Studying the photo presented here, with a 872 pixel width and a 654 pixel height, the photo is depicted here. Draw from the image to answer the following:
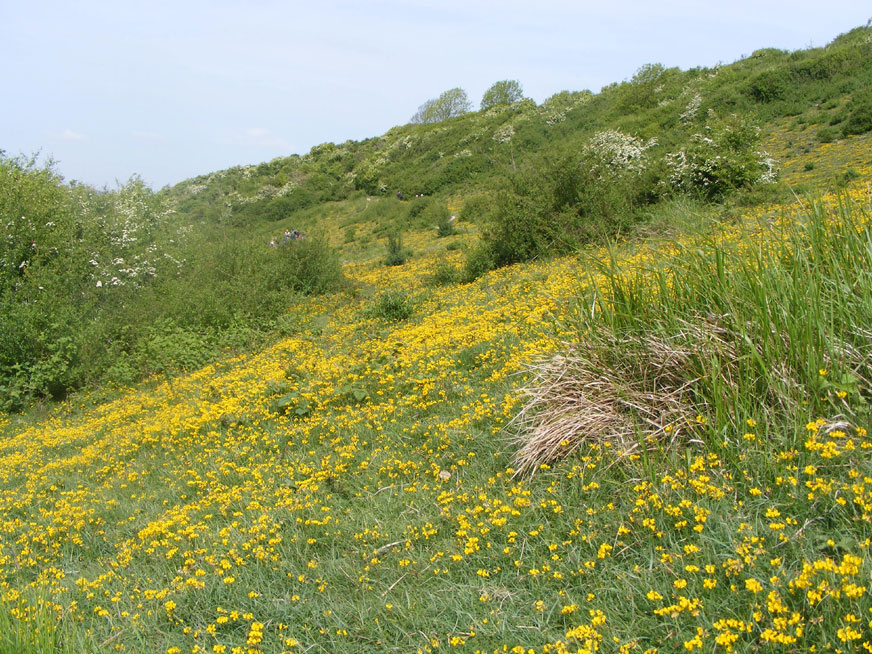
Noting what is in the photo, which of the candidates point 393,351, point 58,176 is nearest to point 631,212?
point 393,351

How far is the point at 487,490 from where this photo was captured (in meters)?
3.17

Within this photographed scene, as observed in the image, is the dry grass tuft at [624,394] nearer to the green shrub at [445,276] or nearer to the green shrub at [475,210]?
the green shrub at [445,276]

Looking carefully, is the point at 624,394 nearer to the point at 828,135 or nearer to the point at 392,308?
the point at 392,308

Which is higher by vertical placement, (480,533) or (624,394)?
(624,394)

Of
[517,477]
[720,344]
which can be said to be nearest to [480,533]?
[517,477]

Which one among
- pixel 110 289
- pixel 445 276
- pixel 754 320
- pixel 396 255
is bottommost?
pixel 445 276

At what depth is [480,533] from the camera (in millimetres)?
2752

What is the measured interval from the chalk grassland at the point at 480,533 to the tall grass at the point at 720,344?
0.04 metres

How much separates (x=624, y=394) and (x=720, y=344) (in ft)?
1.82

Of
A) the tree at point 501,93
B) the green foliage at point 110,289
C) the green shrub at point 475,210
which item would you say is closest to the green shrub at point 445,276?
the green foliage at point 110,289

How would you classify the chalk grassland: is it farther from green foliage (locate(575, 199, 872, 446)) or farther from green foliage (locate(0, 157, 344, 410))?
green foliage (locate(0, 157, 344, 410))

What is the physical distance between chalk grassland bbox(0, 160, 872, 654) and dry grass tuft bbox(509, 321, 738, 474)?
0.06m

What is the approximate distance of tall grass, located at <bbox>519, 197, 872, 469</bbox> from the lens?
2678mm

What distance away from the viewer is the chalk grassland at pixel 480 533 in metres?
1.98
